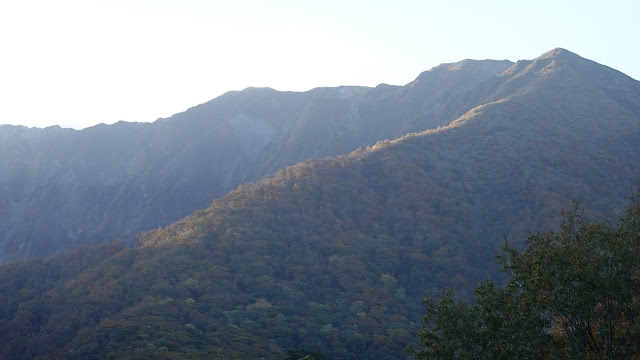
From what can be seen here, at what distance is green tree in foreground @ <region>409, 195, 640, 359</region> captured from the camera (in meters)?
20.6

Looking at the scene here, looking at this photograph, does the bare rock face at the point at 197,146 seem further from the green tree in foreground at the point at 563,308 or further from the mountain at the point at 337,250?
the green tree in foreground at the point at 563,308

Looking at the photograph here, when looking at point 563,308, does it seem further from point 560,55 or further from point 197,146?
point 560,55

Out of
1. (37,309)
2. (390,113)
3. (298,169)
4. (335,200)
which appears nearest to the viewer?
(37,309)

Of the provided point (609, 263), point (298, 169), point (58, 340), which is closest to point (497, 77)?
point (298, 169)

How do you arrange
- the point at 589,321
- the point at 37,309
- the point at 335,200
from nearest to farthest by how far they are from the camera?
1. the point at 589,321
2. the point at 37,309
3. the point at 335,200

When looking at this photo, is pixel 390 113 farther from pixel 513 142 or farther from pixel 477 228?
pixel 477 228

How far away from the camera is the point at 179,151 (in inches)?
6280

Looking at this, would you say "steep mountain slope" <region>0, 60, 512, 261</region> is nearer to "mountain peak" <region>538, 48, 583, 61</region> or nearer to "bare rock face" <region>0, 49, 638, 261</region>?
"bare rock face" <region>0, 49, 638, 261</region>

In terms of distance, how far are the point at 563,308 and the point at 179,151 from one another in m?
148

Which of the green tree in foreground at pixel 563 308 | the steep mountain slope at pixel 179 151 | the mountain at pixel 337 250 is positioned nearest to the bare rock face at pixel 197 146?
the steep mountain slope at pixel 179 151

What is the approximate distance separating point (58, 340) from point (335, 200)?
4737cm

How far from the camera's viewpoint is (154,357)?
45.3m

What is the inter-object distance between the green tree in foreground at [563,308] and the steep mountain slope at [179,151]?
389ft

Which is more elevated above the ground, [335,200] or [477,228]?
[335,200]
